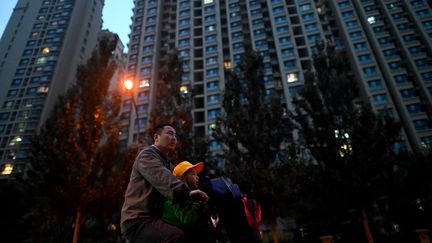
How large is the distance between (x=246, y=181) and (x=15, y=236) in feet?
68.7

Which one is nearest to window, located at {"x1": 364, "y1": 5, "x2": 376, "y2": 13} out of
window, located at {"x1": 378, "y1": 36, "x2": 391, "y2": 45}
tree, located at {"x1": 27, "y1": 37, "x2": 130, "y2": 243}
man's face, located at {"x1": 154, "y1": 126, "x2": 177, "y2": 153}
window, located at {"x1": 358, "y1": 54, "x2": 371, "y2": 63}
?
window, located at {"x1": 378, "y1": 36, "x2": 391, "y2": 45}

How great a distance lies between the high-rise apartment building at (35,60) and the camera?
4838cm

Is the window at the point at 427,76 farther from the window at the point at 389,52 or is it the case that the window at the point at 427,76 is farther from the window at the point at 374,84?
the window at the point at 374,84

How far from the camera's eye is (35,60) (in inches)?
2271

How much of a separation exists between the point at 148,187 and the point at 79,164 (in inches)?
631

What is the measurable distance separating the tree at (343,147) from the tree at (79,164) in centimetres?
1336

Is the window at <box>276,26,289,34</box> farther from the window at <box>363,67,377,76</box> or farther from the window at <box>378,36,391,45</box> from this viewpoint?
the window at <box>378,36,391,45</box>

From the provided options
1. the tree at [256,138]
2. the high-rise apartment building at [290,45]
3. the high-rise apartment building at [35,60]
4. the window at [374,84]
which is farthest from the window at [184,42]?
the window at [374,84]

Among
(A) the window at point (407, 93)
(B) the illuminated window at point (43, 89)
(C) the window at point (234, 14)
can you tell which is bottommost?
(A) the window at point (407, 93)

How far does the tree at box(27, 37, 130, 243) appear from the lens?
15663 millimetres

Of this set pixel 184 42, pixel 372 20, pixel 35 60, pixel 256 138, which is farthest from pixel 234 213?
pixel 35 60

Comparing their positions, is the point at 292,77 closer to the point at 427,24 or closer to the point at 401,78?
the point at 401,78

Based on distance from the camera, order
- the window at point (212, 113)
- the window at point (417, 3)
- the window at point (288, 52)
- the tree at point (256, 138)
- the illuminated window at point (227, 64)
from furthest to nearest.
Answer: the window at point (417, 3) → the illuminated window at point (227, 64) → the window at point (288, 52) → the window at point (212, 113) → the tree at point (256, 138)

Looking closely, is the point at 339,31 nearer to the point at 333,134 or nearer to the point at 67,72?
the point at 333,134
